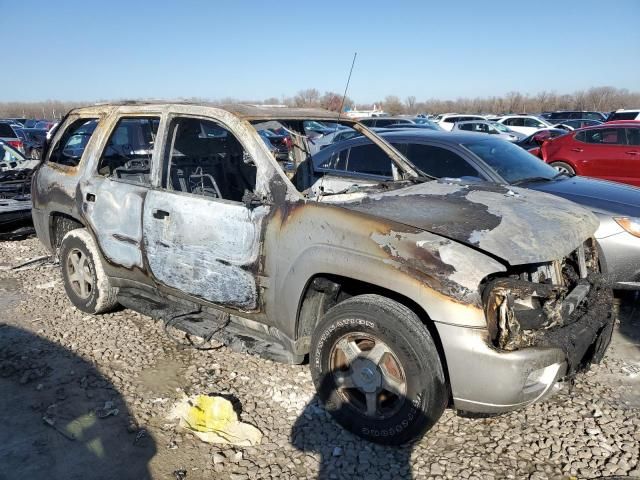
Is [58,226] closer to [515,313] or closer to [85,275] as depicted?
[85,275]

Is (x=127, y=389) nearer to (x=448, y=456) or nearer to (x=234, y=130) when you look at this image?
(x=234, y=130)

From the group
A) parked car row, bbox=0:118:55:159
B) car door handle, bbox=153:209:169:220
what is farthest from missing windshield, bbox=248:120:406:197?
parked car row, bbox=0:118:55:159

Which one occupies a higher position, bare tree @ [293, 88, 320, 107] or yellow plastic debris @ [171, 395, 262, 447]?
bare tree @ [293, 88, 320, 107]

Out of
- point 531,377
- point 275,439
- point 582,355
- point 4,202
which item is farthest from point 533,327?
point 4,202

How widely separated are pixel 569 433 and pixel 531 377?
76 centimetres

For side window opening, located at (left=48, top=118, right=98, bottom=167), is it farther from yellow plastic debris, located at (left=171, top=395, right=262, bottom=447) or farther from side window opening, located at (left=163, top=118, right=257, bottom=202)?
yellow plastic debris, located at (left=171, top=395, right=262, bottom=447)

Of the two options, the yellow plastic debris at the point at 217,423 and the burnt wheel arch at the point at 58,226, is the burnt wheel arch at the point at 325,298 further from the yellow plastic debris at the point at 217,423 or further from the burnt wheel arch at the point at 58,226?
the burnt wheel arch at the point at 58,226

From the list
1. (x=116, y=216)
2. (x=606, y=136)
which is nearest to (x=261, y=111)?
(x=116, y=216)

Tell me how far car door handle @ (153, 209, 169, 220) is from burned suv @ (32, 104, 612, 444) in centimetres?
2

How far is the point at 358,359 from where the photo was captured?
9.65ft

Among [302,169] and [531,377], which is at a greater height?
[302,169]

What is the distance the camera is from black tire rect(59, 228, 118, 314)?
4.44m

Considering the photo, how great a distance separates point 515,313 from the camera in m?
2.61

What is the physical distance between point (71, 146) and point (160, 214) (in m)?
2.08
